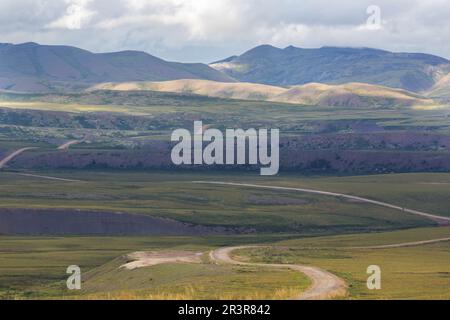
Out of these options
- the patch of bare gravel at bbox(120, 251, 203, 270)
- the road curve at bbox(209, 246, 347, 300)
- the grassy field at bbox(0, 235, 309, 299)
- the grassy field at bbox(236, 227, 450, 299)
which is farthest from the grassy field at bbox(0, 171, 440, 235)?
the road curve at bbox(209, 246, 347, 300)

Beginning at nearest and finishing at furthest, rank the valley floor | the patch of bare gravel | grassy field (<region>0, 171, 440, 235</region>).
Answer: the valley floor → the patch of bare gravel → grassy field (<region>0, 171, 440, 235</region>)

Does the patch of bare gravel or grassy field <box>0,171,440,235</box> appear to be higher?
grassy field <box>0,171,440,235</box>

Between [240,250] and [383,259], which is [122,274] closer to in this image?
[240,250]

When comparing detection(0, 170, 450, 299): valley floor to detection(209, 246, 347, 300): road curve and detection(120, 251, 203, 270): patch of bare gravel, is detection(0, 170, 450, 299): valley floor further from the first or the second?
detection(209, 246, 347, 300): road curve

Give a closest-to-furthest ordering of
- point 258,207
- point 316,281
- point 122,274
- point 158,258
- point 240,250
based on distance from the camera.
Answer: point 316,281 < point 122,274 < point 158,258 < point 240,250 < point 258,207

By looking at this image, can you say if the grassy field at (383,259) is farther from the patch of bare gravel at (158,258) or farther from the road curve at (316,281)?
the patch of bare gravel at (158,258)

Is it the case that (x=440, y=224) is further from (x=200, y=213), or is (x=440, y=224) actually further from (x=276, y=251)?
(x=276, y=251)

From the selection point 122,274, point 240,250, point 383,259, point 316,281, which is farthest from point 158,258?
point 316,281
